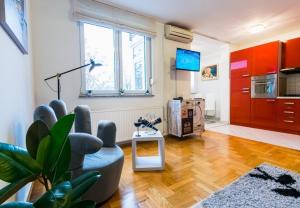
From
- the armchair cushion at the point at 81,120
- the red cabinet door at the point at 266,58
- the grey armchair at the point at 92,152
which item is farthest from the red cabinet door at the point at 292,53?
the armchair cushion at the point at 81,120

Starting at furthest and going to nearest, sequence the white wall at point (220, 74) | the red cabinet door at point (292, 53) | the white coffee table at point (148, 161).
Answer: the white wall at point (220, 74) → the red cabinet door at point (292, 53) → the white coffee table at point (148, 161)

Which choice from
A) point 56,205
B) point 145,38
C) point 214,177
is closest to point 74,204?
point 56,205

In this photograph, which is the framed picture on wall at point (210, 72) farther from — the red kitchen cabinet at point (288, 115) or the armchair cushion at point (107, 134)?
the armchair cushion at point (107, 134)

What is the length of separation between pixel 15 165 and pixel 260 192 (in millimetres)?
1787

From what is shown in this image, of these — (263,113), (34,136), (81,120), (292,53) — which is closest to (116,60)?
(81,120)

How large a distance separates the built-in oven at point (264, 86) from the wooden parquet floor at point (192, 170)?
5.16ft

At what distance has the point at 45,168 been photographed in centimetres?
51

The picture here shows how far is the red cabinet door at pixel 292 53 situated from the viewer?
355 centimetres

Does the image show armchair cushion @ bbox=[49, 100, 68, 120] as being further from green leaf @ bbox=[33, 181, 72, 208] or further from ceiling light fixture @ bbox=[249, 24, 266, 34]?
ceiling light fixture @ bbox=[249, 24, 266, 34]

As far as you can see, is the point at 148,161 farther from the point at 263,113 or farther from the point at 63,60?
the point at 263,113

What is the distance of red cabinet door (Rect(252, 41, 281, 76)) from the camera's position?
12.4 feet

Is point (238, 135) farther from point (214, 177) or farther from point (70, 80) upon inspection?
point (70, 80)

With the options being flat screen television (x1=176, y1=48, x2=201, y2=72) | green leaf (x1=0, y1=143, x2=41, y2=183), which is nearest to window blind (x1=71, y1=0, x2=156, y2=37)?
flat screen television (x1=176, y1=48, x2=201, y2=72)

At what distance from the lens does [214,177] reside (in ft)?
5.87
